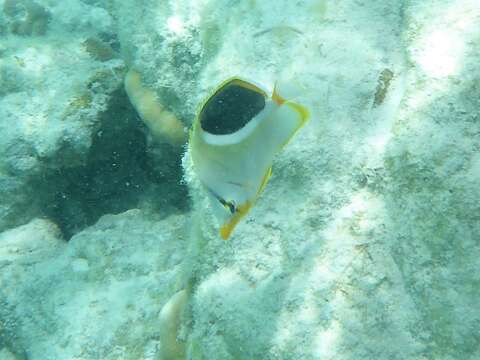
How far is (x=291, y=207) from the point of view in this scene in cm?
204

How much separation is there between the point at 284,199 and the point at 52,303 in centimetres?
228

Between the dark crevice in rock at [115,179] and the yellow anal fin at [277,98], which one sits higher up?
the yellow anal fin at [277,98]

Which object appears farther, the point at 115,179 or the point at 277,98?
the point at 115,179

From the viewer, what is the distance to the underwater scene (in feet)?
5.29

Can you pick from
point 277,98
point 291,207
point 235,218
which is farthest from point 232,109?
point 291,207

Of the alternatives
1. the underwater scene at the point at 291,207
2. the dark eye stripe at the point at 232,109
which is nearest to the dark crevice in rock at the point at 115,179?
the underwater scene at the point at 291,207

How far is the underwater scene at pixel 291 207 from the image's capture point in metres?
1.61

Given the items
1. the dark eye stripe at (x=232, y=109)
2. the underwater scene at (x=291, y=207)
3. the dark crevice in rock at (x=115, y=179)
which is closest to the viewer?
the dark eye stripe at (x=232, y=109)

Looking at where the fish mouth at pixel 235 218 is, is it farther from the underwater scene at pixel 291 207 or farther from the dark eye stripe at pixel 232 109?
the dark eye stripe at pixel 232 109

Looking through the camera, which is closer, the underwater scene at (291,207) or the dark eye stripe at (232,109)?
the dark eye stripe at (232,109)

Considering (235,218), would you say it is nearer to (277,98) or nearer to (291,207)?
(277,98)

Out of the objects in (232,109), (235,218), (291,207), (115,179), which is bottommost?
(115,179)

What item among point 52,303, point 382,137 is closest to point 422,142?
point 382,137

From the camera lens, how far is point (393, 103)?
204 centimetres
